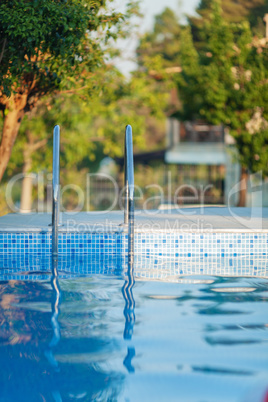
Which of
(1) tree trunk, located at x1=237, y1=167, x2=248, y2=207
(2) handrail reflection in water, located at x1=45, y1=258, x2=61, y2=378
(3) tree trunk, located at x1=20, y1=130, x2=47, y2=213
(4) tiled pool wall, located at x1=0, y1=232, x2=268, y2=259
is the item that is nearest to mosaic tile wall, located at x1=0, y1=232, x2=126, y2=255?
(4) tiled pool wall, located at x1=0, y1=232, x2=268, y2=259

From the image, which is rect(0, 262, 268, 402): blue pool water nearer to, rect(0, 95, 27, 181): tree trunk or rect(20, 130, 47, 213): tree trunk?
rect(0, 95, 27, 181): tree trunk

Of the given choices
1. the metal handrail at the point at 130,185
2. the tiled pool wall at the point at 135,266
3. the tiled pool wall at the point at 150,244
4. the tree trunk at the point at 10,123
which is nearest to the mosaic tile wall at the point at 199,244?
the tiled pool wall at the point at 150,244

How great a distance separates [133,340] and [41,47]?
21.1 feet

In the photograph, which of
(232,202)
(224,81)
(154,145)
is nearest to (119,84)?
(224,81)

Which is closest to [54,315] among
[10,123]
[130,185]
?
[130,185]

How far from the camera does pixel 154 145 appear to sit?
49344 millimetres

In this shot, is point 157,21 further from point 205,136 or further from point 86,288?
point 86,288

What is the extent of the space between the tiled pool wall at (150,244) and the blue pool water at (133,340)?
1.52 meters

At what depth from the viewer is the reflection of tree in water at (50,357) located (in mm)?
3557

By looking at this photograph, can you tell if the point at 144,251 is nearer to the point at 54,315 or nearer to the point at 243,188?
the point at 54,315

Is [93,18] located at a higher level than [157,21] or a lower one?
lower

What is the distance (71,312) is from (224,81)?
12.5 meters

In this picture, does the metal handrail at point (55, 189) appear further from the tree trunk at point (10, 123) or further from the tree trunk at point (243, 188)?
the tree trunk at point (243, 188)

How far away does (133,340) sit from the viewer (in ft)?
15.0
